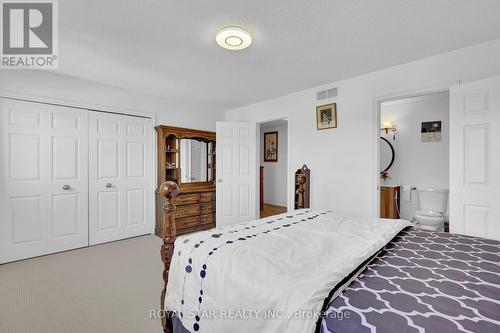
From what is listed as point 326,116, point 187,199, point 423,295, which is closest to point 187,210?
point 187,199

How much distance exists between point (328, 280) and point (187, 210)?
138 inches

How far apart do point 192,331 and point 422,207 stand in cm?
441

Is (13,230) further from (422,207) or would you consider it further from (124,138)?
(422,207)

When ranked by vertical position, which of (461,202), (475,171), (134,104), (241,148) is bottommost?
(461,202)

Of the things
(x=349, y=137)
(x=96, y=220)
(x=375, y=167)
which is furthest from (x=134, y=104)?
(x=375, y=167)

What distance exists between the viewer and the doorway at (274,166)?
6570 mm

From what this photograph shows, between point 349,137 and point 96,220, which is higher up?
point 349,137

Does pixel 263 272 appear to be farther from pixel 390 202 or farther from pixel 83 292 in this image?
pixel 390 202

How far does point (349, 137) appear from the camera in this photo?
3236 mm

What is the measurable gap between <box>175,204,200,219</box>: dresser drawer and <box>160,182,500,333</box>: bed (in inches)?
96.1

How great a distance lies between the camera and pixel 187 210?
4117 millimetres

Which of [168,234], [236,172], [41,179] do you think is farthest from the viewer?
[236,172]

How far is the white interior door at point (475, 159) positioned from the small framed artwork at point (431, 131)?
212 centimetres

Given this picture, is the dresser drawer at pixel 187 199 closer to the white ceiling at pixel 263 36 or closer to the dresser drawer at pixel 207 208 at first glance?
the dresser drawer at pixel 207 208
